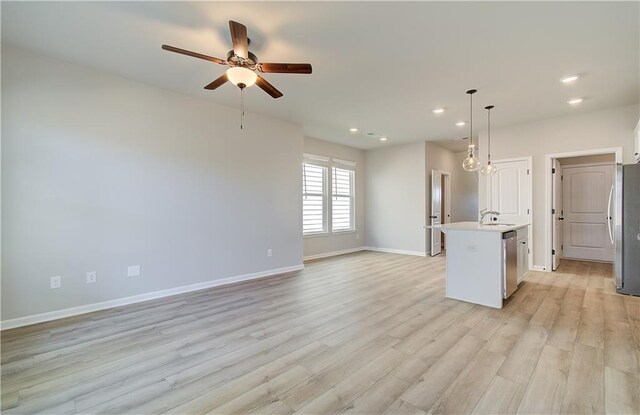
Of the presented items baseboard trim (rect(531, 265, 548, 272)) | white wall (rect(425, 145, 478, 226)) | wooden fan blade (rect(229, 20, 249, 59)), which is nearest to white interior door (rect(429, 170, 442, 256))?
white wall (rect(425, 145, 478, 226))

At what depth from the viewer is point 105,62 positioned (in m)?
3.22

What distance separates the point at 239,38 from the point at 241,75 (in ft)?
0.94

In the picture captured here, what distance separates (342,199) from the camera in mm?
7520

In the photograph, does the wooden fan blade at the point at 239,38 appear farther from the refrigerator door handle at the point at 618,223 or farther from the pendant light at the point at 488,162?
the refrigerator door handle at the point at 618,223

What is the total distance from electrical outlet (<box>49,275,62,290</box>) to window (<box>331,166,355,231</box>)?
5.12 m

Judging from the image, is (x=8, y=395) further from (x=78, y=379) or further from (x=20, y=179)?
(x=20, y=179)

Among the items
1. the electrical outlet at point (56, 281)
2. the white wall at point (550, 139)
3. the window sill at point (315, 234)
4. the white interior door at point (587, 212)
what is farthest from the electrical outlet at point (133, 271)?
the white interior door at point (587, 212)

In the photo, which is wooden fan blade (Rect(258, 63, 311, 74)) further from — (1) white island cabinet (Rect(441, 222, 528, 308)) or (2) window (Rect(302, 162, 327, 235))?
(2) window (Rect(302, 162, 327, 235))

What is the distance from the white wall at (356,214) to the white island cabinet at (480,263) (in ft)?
11.2

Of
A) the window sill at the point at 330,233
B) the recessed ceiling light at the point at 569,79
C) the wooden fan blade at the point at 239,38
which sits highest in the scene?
the recessed ceiling light at the point at 569,79

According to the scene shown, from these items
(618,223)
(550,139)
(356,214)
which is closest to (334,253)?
(356,214)

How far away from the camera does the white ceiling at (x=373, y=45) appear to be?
2369 millimetres

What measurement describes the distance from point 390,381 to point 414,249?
5.50m

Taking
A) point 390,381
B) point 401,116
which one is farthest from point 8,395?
point 401,116
